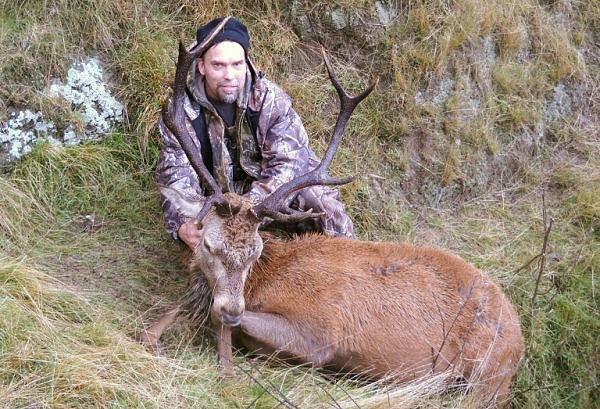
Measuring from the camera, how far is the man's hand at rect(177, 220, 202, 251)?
5277mm

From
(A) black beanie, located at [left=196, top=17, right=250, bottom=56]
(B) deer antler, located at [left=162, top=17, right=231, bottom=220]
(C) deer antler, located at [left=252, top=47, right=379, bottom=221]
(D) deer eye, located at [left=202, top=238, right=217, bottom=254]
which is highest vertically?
(A) black beanie, located at [left=196, top=17, right=250, bottom=56]

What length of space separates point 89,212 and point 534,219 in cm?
A: 409

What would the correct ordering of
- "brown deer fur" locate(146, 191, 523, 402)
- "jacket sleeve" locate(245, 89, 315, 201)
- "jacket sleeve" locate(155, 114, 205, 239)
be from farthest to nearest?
"jacket sleeve" locate(245, 89, 315, 201) < "jacket sleeve" locate(155, 114, 205, 239) < "brown deer fur" locate(146, 191, 523, 402)

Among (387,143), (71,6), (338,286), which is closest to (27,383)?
(338,286)

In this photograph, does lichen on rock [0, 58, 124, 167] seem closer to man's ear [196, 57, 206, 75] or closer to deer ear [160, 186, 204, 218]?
man's ear [196, 57, 206, 75]

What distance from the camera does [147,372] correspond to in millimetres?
4531

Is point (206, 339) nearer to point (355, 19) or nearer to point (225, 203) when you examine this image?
point (225, 203)

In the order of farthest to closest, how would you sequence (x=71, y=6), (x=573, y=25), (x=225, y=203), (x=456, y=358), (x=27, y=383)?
(x=573, y=25) → (x=71, y=6) → (x=456, y=358) → (x=225, y=203) → (x=27, y=383)

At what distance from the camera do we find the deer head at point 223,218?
4.91 meters

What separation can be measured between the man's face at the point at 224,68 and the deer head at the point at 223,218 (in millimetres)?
406

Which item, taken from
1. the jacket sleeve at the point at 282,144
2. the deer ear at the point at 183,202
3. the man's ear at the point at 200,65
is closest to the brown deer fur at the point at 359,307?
the deer ear at the point at 183,202

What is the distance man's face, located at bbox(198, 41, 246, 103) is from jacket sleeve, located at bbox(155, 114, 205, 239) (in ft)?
1.58

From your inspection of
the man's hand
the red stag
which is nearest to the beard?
the red stag

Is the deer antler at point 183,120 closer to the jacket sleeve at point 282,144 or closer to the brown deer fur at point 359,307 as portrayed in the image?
the brown deer fur at point 359,307
